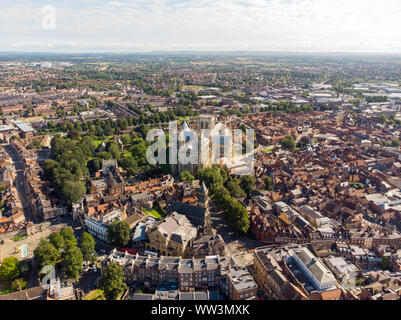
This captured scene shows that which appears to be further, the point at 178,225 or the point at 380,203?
the point at 380,203

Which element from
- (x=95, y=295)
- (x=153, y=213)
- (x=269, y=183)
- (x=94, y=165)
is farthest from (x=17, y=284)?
(x=269, y=183)

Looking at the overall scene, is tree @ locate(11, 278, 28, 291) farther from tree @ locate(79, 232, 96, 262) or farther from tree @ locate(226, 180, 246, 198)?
tree @ locate(226, 180, 246, 198)

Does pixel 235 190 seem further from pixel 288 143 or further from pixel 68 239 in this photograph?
pixel 288 143

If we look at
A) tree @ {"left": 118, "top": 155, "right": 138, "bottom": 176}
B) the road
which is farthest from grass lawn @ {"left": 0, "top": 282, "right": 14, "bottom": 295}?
tree @ {"left": 118, "top": 155, "right": 138, "bottom": 176}

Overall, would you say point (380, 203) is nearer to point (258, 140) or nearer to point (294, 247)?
point (294, 247)

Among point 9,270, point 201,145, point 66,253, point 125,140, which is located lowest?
point 9,270
